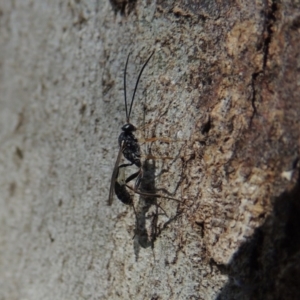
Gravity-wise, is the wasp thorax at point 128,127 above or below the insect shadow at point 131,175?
above

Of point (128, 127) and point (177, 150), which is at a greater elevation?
point (128, 127)

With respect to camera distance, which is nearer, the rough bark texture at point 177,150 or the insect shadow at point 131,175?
the rough bark texture at point 177,150

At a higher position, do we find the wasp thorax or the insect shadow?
the wasp thorax

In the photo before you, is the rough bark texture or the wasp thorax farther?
the wasp thorax

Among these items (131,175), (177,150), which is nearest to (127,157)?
(131,175)

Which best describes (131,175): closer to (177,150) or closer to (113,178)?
(113,178)

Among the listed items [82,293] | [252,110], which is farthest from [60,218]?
[252,110]

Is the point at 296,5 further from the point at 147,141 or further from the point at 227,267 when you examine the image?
the point at 227,267

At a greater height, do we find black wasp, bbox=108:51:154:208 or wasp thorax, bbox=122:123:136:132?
wasp thorax, bbox=122:123:136:132
